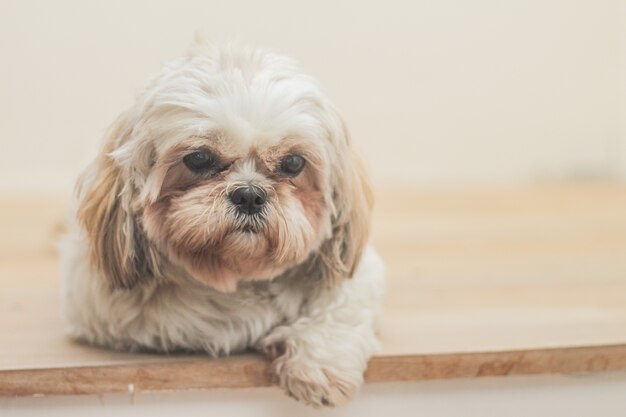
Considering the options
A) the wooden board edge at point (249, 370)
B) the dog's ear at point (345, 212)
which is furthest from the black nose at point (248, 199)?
the wooden board edge at point (249, 370)

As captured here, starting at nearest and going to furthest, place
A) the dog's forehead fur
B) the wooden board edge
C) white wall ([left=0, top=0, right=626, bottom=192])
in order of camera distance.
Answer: the dog's forehead fur, the wooden board edge, white wall ([left=0, top=0, right=626, bottom=192])

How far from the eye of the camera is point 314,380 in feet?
5.20

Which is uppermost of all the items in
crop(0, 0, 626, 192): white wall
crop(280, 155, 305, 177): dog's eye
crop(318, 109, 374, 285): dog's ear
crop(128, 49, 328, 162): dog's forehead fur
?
crop(128, 49, 328, 162): dog's forehead fur

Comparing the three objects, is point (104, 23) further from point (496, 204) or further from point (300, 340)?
point (300, 340)

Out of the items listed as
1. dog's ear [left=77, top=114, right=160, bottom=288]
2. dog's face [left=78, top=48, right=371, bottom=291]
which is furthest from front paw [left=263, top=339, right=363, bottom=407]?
dog's ear [left=77, top=114, right=160, bottom=288]

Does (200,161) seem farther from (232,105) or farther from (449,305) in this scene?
(449,305)

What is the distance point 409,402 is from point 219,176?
1.75 feet

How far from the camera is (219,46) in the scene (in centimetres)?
166

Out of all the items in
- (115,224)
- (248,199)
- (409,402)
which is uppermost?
(248,199)

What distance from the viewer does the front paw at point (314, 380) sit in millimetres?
1587

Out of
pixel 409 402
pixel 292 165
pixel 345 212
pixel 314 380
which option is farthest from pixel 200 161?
pixel 409 402

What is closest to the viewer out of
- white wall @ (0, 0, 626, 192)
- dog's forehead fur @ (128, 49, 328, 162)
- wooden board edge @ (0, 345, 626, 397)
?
dog's forehead fur @ (128, 49, 328, 162)

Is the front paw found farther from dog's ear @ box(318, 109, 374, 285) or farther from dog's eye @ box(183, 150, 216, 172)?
dog's eye @ box(183, 150, 216, 172)

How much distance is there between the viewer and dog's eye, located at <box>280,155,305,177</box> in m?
1.57
